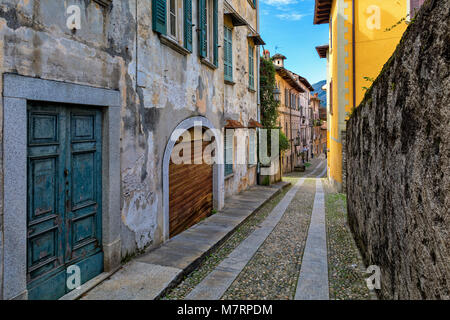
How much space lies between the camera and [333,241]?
6.17 m

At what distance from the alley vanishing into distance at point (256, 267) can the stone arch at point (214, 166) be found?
66cm

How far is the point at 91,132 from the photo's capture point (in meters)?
4.01

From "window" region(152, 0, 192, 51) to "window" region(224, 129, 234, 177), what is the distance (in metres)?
4.12

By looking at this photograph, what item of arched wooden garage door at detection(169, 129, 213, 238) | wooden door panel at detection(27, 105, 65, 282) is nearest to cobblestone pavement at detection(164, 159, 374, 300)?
arched wooden garage door at detection(169, 129, 213, 238)

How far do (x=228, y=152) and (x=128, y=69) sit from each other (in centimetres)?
604

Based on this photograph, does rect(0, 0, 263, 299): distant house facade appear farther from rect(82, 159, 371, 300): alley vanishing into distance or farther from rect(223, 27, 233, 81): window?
rect(223, 27, 233, 81): window

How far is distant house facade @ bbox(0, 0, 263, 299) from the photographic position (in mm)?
2938

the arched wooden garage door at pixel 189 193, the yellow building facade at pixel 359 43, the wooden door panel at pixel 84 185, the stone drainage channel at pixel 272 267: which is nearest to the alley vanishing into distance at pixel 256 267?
the stone drainage channel at pixel 272 267

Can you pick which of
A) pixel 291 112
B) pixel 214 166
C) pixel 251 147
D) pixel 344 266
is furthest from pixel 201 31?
pixel 291 112

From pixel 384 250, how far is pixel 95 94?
3893 millimetres

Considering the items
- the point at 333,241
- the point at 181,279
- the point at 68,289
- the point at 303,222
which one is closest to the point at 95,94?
the point at 68,289

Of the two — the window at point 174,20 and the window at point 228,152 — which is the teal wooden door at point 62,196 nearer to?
the window at point 174,20

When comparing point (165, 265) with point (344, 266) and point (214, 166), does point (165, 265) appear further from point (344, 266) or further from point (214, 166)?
point (214, 166)

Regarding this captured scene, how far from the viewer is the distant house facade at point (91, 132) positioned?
2.94 metres
